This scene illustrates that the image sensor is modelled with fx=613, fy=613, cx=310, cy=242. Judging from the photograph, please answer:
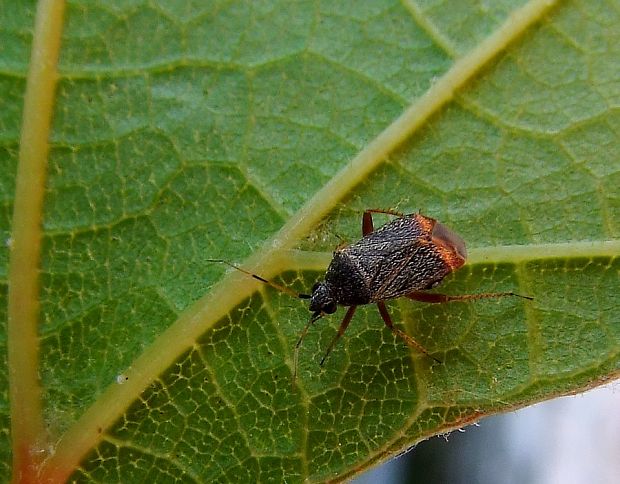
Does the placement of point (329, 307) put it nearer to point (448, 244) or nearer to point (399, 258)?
point (399, 258)

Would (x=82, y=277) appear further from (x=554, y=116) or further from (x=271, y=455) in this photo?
(x=554, y=116)

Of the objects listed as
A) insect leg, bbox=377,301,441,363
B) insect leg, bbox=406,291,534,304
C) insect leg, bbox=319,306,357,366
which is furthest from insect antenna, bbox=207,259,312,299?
insect leg, bbox=406,291,534,304

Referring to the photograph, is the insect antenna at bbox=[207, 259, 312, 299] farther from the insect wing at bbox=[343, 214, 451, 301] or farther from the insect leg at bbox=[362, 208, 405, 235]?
the insect leg at bbox=[362, 208, 405, 235]

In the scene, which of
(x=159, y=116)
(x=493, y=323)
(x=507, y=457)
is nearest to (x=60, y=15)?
(x=159, y=116)

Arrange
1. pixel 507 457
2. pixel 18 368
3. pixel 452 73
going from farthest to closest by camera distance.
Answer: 1. pixel 507 457
2. pixel 452 73
3. pixel 18 368

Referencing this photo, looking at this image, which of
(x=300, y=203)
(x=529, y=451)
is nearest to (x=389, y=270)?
(x=300, y=203)
